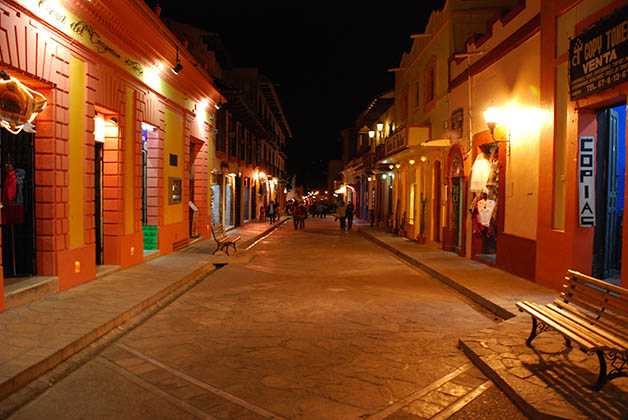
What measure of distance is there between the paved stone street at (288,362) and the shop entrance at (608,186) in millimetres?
2534

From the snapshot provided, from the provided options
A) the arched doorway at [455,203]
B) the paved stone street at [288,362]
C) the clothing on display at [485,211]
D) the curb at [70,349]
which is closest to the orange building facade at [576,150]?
the paved stone street at [288,362]

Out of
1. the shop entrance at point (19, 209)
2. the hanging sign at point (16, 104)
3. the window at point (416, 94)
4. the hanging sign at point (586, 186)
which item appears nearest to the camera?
the hanging sign at point (16, 104)

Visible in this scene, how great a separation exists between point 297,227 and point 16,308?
22794 mm

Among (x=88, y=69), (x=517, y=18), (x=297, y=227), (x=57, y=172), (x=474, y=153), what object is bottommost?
(x=297, y=227)

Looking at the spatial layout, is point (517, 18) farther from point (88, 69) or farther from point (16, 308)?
point (16, 308)

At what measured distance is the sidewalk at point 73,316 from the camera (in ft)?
15.7

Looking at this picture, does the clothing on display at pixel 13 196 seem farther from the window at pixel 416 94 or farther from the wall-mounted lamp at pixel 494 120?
the window at pixel 416 94

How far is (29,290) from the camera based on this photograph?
732 centimetres

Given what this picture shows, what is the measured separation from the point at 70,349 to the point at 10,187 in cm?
359

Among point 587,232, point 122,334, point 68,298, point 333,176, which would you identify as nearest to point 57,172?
point 68,298

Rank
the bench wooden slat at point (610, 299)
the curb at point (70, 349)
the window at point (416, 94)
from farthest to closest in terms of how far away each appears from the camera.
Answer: the window at point (416, 94) < the bench wooden slat at point (610, 299) < the curb at point (70, 349)

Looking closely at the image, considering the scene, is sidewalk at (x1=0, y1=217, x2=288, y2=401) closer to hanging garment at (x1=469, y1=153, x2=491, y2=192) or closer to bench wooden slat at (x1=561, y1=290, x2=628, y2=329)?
bench wooden slat at (x1=561, y1=290, x2=628, y2=329)

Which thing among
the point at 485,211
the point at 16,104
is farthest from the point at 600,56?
the point at 16,104

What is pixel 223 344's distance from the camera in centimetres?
592
